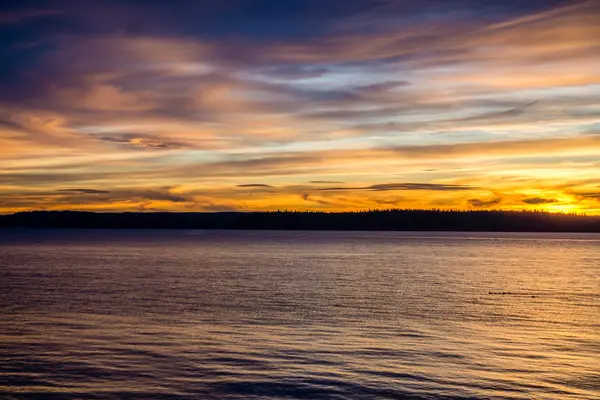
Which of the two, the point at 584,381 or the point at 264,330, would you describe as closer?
the point at 584,381

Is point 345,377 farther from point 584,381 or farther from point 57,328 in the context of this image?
point 57,328

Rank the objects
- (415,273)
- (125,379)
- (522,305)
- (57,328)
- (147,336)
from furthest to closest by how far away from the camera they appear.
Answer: (415,273) → (522,305) → (57,328) → (147,336) → (125,379)

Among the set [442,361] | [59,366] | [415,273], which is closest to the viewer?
[59,366]

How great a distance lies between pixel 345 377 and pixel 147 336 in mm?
14775

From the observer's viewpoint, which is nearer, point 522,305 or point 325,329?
point 325,329

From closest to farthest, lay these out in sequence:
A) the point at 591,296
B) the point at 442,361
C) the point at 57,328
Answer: the point at 442,361
the point at 57,328
the point at 591,296

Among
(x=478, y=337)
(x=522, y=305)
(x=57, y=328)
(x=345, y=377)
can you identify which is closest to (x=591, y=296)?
(x=522, y=305)

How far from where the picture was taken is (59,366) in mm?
31406

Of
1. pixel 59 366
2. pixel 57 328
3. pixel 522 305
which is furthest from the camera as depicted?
pixel 522 305

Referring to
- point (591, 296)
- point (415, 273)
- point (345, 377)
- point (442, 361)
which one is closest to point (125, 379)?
point (345, 377)

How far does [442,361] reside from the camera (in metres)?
33.6

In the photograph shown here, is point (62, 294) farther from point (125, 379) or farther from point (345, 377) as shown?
point (345, 377)

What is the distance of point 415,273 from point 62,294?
51.7m

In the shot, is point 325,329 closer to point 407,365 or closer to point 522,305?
point 407,365
